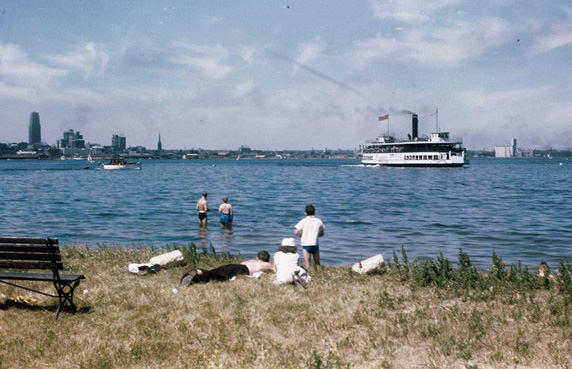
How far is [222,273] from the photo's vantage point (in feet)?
34.1

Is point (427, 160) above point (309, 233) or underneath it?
above

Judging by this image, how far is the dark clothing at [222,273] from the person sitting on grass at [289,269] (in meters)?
0.84

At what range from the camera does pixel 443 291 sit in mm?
9156

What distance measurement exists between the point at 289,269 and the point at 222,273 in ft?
4.88

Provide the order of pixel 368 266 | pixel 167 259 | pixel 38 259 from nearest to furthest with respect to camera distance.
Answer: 1. pixel 38 259
2. pixel 368 266
3. pixel 167 259

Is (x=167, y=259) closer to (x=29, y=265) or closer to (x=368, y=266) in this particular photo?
(x=29, y=265)

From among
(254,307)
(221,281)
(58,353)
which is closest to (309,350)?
(254,307)

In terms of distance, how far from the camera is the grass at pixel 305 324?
20.5ft

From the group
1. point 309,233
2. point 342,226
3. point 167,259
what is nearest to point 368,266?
point 309,233

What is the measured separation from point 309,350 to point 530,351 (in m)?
2.92

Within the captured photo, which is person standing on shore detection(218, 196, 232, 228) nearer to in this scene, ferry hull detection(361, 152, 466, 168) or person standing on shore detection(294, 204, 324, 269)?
person standing on shore detection(294, 204, 324, 269)

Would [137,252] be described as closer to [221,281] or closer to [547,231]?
[221,281]

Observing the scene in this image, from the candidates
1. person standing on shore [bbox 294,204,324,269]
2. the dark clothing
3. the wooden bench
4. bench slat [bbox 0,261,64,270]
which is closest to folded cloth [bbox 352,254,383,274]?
person standing on shore [bbox 294,204,324,269]

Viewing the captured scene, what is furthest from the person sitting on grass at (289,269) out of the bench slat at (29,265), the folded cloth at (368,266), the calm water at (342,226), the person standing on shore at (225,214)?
the person standing on shore at (225,214)
